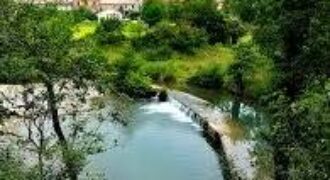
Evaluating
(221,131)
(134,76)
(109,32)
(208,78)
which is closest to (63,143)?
(221,131)

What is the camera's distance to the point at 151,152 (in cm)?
3178

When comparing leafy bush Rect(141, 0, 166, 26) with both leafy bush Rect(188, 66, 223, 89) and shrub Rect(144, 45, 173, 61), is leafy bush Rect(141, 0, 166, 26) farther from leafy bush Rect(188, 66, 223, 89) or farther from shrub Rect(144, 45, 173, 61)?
leafy bush Rect(188, 66, 223, 89)

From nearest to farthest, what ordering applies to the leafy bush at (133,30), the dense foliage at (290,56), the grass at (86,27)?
the dense foliage at (290,56)
the grass at (86,27)
the leafy bush at (133,30)

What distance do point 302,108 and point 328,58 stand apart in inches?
218

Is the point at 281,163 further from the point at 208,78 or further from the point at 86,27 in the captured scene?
the point at 86,27

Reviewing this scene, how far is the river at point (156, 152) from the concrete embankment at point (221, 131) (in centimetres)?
51

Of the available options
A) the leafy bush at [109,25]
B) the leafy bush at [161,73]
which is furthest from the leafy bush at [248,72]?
the leafy bush at [109,25]

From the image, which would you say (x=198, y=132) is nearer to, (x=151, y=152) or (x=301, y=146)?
(x=151, y=152)

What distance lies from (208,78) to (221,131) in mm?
13013

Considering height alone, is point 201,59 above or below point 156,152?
below

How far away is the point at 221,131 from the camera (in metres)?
32.7

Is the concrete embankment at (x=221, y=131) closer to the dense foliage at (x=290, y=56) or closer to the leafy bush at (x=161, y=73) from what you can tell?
the dense foliage at (x=290, y=56)

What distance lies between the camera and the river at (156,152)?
1134 inches

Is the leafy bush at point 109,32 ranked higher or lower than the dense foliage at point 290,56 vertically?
lower
